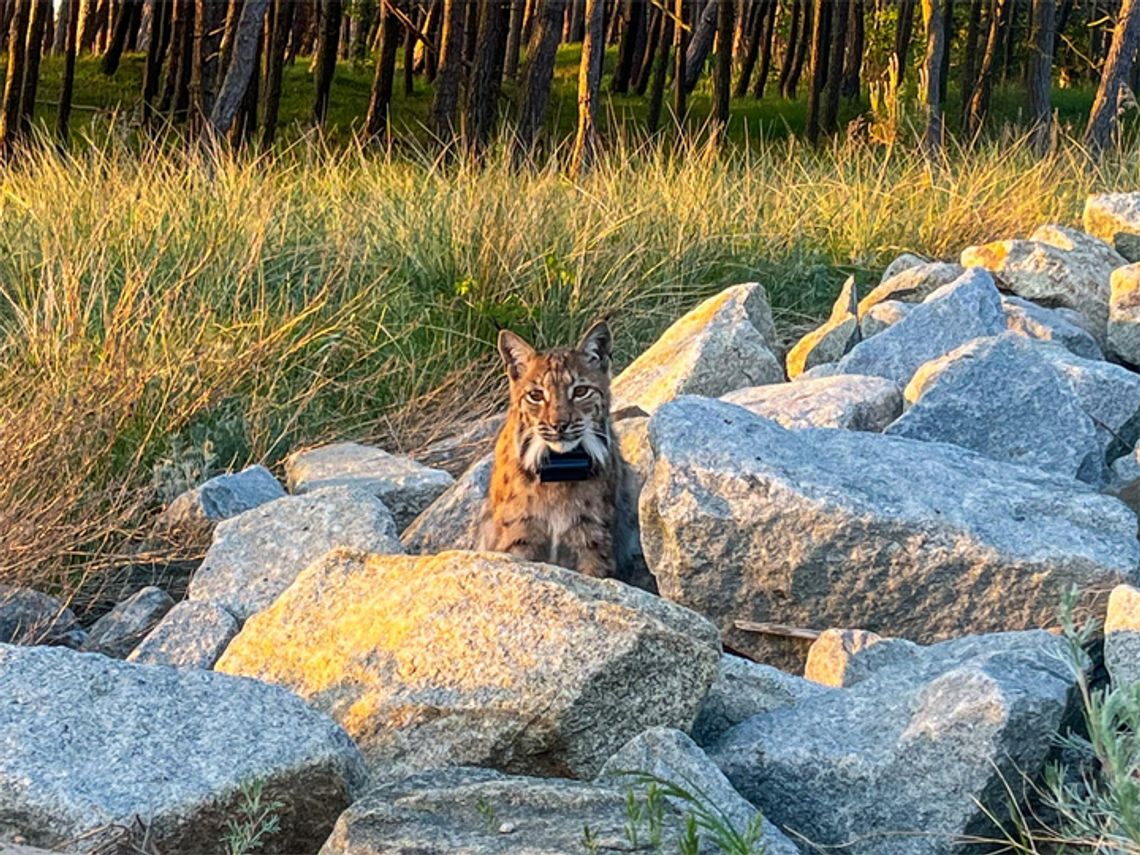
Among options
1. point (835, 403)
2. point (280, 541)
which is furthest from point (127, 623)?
point (835, 403)

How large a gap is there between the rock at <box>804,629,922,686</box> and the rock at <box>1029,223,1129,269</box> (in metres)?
4.11

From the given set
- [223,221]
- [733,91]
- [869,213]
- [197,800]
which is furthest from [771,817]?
[733,91]

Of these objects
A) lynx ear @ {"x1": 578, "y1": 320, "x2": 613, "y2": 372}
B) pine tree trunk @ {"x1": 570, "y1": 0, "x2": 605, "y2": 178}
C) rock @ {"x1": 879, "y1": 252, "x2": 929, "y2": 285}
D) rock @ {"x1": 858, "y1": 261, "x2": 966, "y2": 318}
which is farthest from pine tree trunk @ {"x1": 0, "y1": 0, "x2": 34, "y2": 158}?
lynx ear @ {"x1": 578, "y1": 320, "x2": 613, "y2": 372}

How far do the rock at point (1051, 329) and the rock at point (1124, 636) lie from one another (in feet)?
10.7

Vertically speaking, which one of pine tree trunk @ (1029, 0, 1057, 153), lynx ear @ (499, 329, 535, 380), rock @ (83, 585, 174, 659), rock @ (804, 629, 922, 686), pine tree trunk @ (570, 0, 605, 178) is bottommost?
rock @ (83, 585, 174, 659)

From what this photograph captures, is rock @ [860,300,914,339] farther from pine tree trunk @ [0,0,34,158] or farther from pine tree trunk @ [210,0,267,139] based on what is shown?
pine tree trunk @ [0,0,34,158]

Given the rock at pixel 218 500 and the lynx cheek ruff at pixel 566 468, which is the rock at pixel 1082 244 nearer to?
the lynx cheek ruff at pixel 566 468

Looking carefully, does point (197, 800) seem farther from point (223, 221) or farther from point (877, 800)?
point (223, 221)

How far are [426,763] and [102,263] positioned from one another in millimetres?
4106

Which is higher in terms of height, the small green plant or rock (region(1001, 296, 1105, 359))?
rock (region(1001, 296, 1105, 359))

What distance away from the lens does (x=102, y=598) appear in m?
5.15

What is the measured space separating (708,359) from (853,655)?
2544mm

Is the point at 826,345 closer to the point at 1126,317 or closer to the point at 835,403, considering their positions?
the point at 1126,317

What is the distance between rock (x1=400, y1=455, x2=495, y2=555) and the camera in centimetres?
527
